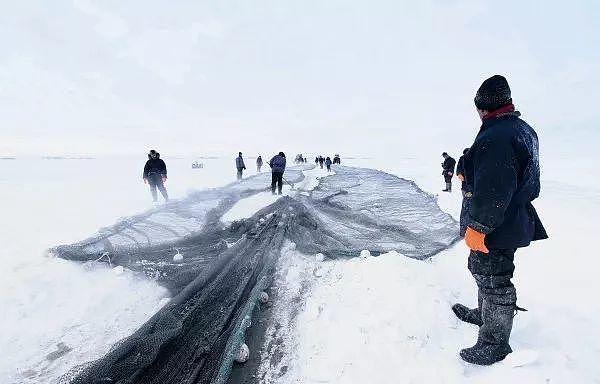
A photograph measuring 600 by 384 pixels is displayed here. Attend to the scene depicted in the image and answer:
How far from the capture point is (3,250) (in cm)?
621

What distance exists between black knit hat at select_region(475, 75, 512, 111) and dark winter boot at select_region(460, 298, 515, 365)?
5.02 ft

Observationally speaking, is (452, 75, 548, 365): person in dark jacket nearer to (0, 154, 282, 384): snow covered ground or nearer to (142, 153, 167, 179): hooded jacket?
(0, 154, 282, 384): snow covered ground

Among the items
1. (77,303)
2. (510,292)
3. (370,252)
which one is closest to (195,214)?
(77,303)

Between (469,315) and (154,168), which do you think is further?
(154,168)

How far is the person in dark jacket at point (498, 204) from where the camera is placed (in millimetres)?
2277

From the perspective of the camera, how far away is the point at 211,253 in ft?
19.0

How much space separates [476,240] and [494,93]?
44.6 inches

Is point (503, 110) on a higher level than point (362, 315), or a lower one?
higher

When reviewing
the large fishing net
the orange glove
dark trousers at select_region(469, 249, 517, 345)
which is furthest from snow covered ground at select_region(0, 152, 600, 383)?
the orange glove

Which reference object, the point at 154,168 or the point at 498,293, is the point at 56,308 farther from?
the point at 154,168

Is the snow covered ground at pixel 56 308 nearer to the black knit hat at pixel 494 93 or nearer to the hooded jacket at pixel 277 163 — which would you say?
the black knit hat at pixel 494 93

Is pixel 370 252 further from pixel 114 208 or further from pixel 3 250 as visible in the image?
pixel 114 208

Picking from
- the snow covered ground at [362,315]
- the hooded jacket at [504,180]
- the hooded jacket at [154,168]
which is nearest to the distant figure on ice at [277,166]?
the hooded jacket at [154,168]

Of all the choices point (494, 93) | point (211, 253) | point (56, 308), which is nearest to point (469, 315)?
point (494, 93)
